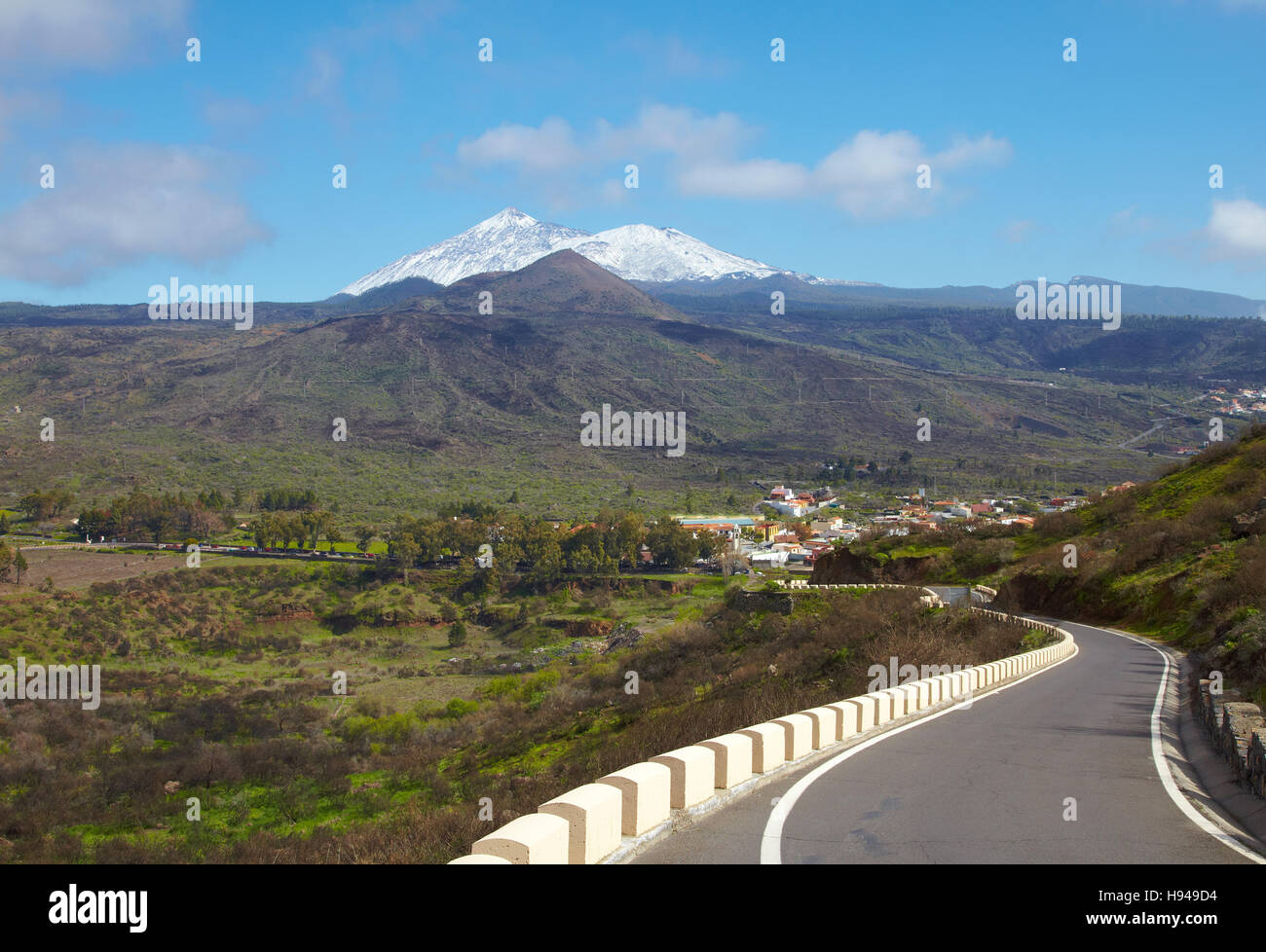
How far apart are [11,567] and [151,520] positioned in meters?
23.3

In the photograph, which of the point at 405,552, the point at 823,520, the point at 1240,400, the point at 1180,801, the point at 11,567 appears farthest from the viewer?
the point at 1240,400

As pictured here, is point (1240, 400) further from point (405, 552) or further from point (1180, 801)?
point (1180, 801)

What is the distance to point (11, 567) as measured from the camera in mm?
53938

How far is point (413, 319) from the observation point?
183375mm

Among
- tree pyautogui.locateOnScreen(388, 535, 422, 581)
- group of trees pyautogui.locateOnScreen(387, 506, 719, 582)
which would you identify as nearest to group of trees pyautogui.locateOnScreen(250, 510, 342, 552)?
tree pyautogui.locateOnScreen(388, 535, 422, 581)

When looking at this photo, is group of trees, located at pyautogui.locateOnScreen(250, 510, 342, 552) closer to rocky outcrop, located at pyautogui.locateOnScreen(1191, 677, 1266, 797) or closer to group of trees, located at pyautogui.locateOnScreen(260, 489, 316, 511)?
group of trees, located at pyautogui.locateOnScreen(260, 489, 316, 511)

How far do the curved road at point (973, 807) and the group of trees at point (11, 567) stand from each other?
54969mm

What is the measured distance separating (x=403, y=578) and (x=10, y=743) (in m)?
41.6

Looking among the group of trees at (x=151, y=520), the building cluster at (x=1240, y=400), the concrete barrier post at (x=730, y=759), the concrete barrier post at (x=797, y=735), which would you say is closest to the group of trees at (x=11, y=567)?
the group of trees at (x=151, y=520)

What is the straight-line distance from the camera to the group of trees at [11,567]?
52.7 m

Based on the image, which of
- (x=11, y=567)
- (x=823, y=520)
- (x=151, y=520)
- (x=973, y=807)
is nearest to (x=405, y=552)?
(x=151, y=520)

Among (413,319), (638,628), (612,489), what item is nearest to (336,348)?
(413,319)

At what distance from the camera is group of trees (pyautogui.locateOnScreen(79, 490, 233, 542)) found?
75.9m
